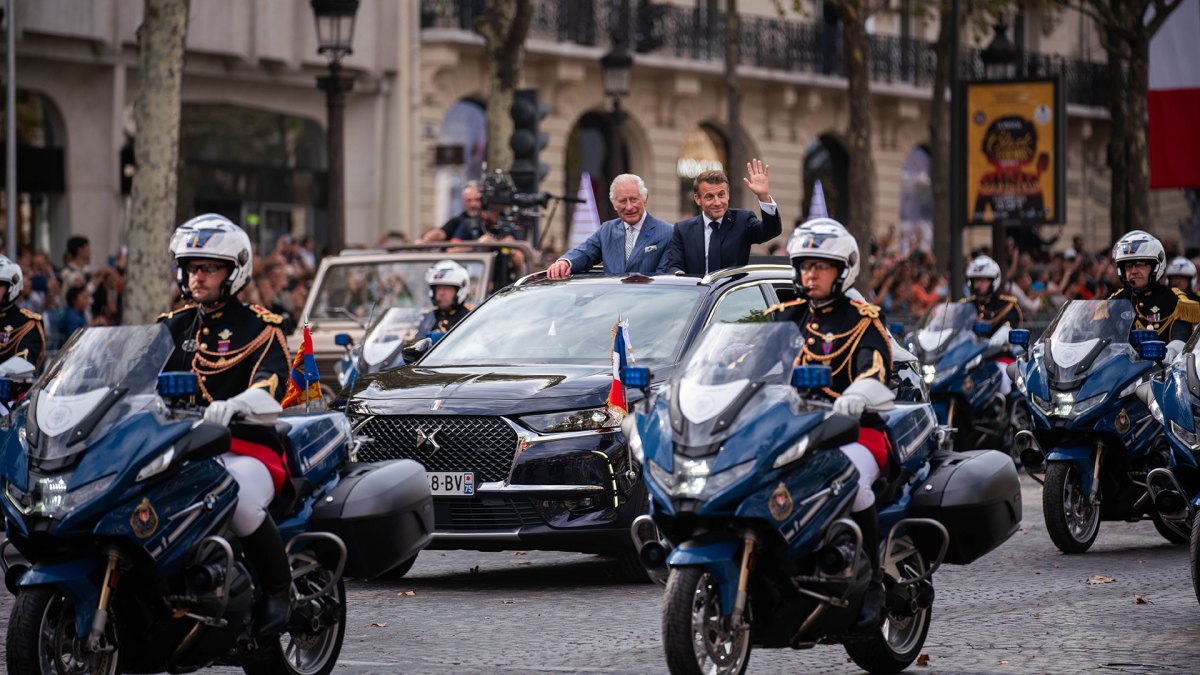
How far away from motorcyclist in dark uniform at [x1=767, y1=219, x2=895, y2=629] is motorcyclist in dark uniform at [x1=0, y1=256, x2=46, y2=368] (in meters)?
6.67

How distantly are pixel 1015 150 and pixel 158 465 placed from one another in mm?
20568

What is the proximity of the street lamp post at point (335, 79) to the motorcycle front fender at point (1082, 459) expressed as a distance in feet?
41.4

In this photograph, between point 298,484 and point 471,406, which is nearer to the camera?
point 298,484

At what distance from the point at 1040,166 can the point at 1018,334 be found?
1356cm

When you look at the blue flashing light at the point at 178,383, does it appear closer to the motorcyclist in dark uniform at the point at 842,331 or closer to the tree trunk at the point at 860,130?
the motorcyclist in dark uniform at the point at 842,331

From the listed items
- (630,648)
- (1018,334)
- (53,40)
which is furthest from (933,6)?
(630,648)

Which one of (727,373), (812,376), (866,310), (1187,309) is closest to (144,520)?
(727,373)

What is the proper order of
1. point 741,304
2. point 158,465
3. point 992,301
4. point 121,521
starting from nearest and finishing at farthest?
point 121,521 < point 158,465 < point 741,304 < point 992,301

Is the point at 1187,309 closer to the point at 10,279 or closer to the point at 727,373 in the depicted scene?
the point at 727,373

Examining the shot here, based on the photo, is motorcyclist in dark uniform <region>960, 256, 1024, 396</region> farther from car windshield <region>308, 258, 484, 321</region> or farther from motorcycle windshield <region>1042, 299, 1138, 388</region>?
motorcycle windshield <region>1042, 299, 1138, 388</region>

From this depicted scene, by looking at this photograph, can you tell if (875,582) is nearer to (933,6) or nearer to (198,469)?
(198,469)

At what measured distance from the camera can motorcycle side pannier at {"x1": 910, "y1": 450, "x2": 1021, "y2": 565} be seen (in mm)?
8625

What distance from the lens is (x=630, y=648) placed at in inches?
367

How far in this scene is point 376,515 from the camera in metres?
8.33
